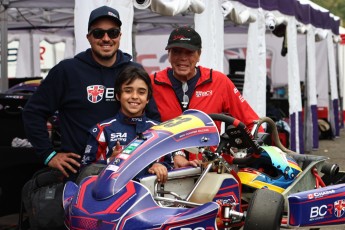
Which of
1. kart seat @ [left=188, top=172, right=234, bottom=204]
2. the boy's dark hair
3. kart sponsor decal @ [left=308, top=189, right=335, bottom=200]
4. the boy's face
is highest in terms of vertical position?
the boy's dark hair

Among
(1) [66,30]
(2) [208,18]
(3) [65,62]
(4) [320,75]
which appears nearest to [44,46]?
(1) [66,30]

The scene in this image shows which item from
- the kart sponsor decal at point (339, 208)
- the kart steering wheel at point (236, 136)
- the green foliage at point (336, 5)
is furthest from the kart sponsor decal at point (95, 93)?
the green foliage at point (336, 5)

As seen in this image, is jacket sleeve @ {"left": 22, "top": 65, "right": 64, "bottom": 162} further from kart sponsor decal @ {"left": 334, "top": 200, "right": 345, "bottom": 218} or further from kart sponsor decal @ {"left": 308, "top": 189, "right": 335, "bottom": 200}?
kart sponsor decal @ {"left": 334, "top": 200, "right": 345, "bottom": 218}

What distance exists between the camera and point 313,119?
1538 cm

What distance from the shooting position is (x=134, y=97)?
4.42 metres

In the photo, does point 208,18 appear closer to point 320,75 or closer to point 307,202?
point 307,202

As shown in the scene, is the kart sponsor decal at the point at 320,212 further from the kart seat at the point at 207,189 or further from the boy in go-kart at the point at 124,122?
the boy in go-kart at the point at 124,122

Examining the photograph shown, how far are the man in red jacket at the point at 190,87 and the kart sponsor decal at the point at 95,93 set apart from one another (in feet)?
2.11

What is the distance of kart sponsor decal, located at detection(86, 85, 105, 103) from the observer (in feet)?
15.4

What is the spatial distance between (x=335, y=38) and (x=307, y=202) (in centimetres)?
1576

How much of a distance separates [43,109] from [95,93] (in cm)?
35

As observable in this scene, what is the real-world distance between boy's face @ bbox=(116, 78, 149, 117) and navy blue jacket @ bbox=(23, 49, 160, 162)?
286 millimetres

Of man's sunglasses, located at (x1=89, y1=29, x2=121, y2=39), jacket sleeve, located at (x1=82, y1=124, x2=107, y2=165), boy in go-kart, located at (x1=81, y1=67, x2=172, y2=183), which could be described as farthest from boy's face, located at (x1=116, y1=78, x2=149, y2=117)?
man's sunglasses, located at (x1=89, y1=29, x2=121, y2=39)

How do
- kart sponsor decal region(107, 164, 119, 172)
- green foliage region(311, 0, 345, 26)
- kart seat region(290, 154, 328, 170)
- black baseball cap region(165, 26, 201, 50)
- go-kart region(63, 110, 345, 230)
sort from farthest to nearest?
green foliage region(311, 0, 345, 26) < kart seat region(290, 154, 328, 170) < black baseball cap region(165, 26, 201, 50) < kart sponsor decal region(107, 164, 119, 172) < go-kart region(63, 110, 345, 230)
